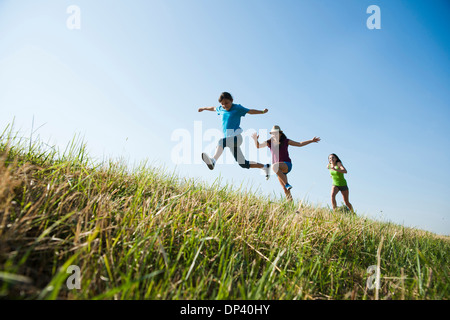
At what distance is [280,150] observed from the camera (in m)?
6.20

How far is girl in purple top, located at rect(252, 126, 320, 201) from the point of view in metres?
5.84

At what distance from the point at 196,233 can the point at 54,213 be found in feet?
3.46

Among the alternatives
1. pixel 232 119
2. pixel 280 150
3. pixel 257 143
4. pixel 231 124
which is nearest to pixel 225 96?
pixel 232 119

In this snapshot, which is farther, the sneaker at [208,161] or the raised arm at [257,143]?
the raised arm at [257,143]

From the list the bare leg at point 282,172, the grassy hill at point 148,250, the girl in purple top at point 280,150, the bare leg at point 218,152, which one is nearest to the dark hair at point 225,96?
the bare leg at point 218,152

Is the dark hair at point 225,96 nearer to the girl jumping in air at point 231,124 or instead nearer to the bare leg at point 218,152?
the girl jumping in air at point 231,124

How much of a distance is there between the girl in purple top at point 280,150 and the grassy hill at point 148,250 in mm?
3007

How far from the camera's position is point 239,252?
182 cm

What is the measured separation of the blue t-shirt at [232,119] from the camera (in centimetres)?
543

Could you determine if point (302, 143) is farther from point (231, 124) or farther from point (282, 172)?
point (231, 124)

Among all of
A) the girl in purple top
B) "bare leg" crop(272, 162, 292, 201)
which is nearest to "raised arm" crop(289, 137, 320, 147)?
the girl in purple top

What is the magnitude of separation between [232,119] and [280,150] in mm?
1725
